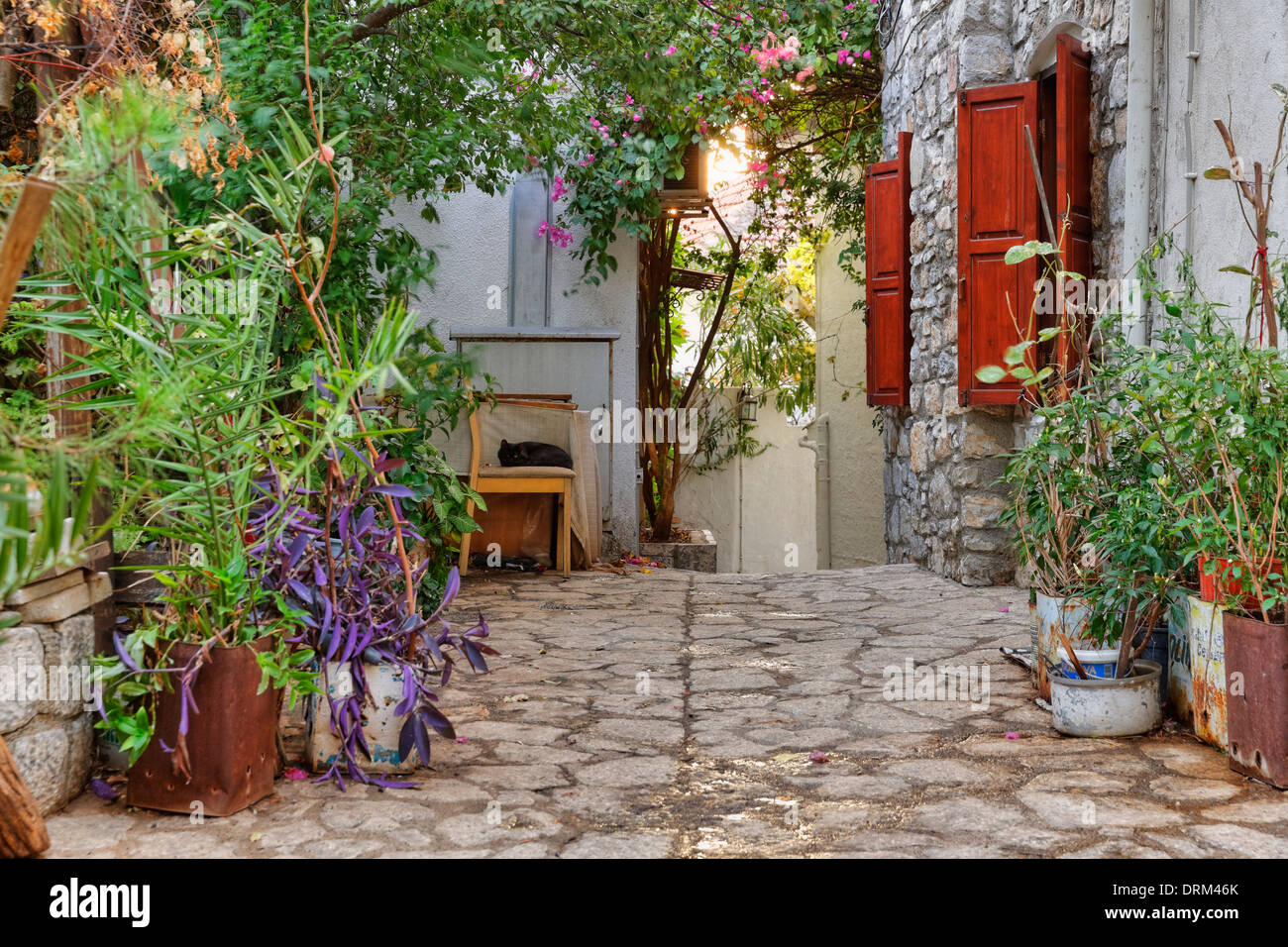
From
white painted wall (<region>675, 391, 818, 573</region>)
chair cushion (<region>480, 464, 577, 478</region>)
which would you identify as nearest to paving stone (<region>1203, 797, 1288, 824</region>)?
chair cushion (<region>480, 464, 577, 478</region>)

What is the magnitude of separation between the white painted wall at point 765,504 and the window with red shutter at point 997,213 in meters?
4.17

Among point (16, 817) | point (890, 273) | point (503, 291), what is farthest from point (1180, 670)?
point (503, 291)

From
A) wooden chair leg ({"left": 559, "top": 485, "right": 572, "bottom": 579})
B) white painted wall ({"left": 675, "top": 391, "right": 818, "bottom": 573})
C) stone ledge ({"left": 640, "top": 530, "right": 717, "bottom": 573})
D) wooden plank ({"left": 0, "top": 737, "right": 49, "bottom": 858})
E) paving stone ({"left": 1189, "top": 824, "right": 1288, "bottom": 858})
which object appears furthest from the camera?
white painted wall ({"left": 675, "top": 391, "right": 818, "bottom": 573})

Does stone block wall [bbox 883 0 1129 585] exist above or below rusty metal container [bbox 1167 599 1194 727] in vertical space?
above

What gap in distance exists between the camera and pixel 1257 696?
231 cm

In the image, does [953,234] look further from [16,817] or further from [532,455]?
[16,817]

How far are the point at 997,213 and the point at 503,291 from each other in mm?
2957

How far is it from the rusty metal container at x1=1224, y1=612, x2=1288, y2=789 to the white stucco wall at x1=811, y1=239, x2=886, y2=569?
22.2 ft

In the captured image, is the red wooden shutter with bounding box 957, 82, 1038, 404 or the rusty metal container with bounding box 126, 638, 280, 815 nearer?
the rusty metal container with bounding box 126, 638, 280, 815

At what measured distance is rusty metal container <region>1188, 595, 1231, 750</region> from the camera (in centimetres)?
252

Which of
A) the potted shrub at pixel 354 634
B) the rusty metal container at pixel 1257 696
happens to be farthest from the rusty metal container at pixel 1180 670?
the potted shrub at pixel 354 634

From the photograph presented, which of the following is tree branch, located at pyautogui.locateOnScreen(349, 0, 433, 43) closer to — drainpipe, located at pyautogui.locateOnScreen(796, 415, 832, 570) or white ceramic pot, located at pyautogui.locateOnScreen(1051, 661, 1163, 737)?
white ceramic pot, located at pyautogui.locateOnScreen(1051, 661, 1163, 737)

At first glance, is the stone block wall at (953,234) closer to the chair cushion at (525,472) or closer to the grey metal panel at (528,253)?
the chair cushion at (525,472)

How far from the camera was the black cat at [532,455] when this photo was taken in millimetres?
5910
